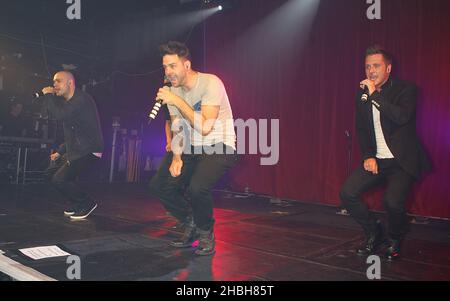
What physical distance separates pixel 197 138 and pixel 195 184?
0.44 metres

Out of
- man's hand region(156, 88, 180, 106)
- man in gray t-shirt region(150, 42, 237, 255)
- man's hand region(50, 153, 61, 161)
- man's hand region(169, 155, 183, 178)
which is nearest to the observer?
man's hand region(156, 88, 180, 106)

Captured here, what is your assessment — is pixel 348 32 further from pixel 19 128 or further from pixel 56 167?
pixel 19 128

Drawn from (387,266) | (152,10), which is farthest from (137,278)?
(152,10)

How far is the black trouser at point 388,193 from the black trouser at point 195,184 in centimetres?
114

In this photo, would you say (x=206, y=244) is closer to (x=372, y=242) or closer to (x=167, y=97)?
(x=167, y=97)

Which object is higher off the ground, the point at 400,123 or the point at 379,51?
the point at 379,51

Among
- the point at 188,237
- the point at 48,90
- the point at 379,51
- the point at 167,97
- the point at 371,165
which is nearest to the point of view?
the point at 167,97

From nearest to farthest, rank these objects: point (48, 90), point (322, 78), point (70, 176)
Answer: point (70, 176), point (48, 90), point (322, 78)

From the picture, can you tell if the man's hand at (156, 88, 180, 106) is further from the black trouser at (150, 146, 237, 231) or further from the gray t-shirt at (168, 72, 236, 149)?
the black trouser at (150, 146, 237, 231)

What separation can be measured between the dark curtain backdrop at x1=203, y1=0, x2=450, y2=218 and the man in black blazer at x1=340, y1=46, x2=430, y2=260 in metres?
2.54

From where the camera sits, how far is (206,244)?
11.4 feet

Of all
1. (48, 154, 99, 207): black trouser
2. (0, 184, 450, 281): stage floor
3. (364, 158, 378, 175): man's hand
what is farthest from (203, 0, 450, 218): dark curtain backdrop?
(48, 154, 99, 207): black trouser

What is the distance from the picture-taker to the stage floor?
2.93 meters

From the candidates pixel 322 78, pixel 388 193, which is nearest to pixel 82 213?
pixel 388 193
